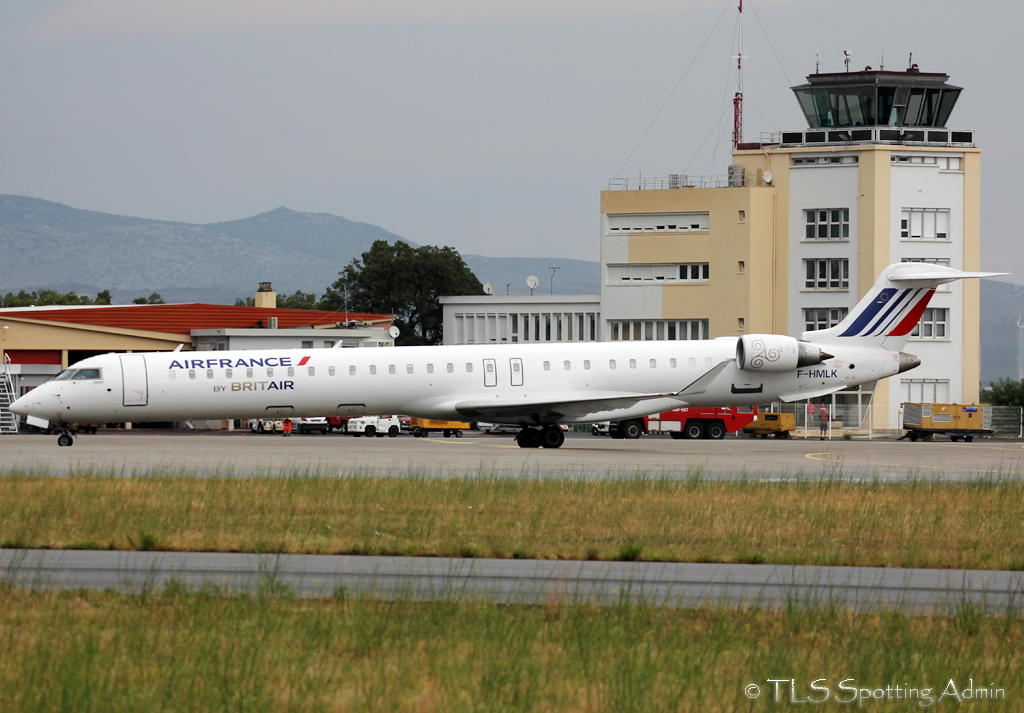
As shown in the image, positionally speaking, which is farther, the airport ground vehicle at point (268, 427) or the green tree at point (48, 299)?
the green tree at point (48, 299)

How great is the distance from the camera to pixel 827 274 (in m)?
72.1

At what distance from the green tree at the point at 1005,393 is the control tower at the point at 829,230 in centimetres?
632

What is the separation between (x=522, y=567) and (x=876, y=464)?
727 inches

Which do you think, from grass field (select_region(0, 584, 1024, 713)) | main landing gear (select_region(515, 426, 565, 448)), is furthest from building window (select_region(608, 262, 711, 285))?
grass field (select_region(0, 584, 1024, 713))

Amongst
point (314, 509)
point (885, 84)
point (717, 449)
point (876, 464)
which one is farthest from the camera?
point (885, 84)

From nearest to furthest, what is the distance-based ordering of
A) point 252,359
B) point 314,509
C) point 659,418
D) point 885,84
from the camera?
Result: point 314,509
point 252,359
point 659,418
point 885,84

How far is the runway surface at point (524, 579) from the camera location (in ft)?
35.0

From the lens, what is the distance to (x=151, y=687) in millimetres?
7621

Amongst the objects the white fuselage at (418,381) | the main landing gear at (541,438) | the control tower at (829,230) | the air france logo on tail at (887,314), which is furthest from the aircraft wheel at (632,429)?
the control tower at (829,230)

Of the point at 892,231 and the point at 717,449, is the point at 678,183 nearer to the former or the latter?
the point at 892,231

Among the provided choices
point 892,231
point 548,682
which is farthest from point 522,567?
point 892,231

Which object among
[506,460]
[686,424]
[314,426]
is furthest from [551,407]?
[314,426]

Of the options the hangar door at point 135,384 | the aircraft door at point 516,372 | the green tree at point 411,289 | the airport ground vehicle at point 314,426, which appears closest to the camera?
the hangar door at point 135,384

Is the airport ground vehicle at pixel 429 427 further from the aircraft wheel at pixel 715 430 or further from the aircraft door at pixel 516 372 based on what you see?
the aircraft door at pixel 516 372
